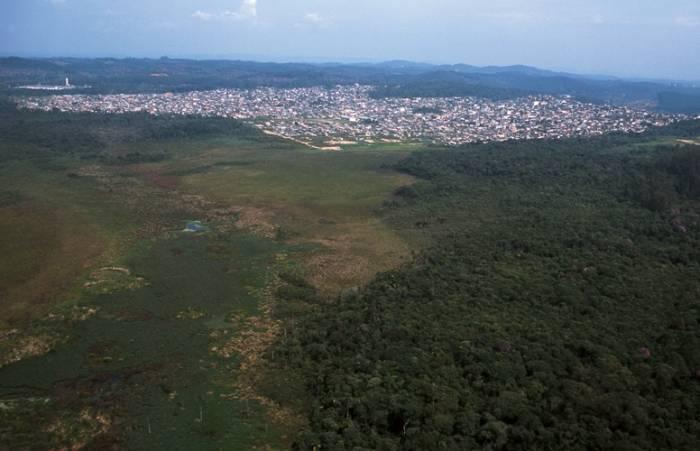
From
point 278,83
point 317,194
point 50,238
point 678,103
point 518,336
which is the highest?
point 278,83

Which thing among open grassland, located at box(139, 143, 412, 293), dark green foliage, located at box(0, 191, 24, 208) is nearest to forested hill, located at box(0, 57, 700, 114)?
open grassland, located at box(139, 143, 412, 293)

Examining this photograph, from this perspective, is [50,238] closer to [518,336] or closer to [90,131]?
[518,336]

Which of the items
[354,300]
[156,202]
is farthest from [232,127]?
[354,300]

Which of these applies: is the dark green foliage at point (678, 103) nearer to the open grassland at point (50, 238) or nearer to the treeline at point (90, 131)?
the treeline at point (90, 131)

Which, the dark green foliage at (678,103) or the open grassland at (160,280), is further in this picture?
the dark green foliage at (678,103)

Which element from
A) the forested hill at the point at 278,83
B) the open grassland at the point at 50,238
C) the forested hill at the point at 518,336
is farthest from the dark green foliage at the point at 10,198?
the forested hill at the point at 278,83

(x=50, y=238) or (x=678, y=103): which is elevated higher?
(x=678, y=103)

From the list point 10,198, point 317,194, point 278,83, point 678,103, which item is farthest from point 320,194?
point 678,103

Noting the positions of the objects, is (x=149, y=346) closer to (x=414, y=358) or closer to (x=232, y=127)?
(x=414, y=358)
